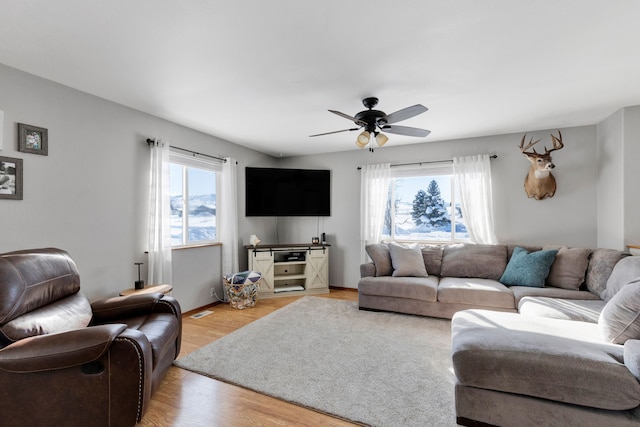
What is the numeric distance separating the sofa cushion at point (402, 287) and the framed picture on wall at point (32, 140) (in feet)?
11.9

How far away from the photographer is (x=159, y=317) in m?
2.28

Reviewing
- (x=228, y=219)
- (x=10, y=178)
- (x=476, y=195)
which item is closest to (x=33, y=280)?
(x=10, y=178)

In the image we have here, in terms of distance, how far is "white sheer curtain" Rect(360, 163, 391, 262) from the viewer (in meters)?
4.84

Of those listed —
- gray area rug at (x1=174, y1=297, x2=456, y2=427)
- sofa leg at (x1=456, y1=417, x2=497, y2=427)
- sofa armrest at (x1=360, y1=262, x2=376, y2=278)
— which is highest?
sofa armrest at (x1=360, y1=262, x2=376, y2=278)

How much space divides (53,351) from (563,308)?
12.4ft

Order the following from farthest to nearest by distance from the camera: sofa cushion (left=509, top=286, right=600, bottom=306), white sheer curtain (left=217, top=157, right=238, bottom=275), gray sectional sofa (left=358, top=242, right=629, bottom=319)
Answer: white sheer curtain (left=217, top=157, right=238, bottom=275), gray sectional sofa (left=358, top=242, right=629, bottom=319), sofa cushion (left=509, top=286, right=600, bottom=306)

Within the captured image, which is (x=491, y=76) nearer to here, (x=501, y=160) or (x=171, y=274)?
(x=501, y=160)

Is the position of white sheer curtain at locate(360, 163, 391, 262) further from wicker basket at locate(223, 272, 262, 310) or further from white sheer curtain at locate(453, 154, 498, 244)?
wicker basket at locate(223, 272, 262, 310)

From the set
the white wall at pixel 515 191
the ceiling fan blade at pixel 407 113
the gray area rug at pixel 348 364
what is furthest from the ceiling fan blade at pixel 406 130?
the gray area rug at pixel 348 364

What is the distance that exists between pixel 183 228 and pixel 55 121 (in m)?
1.80

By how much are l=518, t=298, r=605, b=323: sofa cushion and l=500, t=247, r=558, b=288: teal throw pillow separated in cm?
45

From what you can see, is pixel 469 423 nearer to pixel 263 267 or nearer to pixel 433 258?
pixel 433 258

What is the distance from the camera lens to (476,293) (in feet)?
11.1

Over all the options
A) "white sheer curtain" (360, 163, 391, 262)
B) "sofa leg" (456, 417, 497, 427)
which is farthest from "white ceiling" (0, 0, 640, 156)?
"sofa leg" (456, 417, 497, 427)
